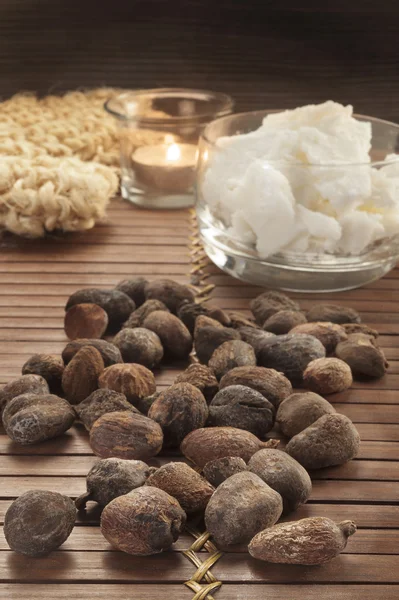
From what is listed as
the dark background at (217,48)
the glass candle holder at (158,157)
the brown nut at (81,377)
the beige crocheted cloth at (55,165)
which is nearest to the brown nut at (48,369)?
the brown nut at (81,377)

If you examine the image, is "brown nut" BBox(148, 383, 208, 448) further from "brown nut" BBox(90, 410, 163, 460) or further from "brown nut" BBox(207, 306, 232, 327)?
"brown nut" BBox(207, 306, 232, 327)

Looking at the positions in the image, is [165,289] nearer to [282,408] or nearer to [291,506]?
[282,408]

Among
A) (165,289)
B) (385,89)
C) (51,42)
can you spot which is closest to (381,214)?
(165,289)

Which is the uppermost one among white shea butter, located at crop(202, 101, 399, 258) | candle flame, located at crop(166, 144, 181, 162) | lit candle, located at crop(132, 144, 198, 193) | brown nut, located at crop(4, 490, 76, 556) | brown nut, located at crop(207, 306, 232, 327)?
white shea butter, located at crop(202, 101, 399, 258)

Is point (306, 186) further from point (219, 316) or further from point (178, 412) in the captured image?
point (178, 412)

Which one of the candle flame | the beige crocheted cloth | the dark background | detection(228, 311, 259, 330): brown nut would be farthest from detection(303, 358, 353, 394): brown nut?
the dark background

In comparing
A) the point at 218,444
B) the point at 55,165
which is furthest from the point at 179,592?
the point at 55,165
